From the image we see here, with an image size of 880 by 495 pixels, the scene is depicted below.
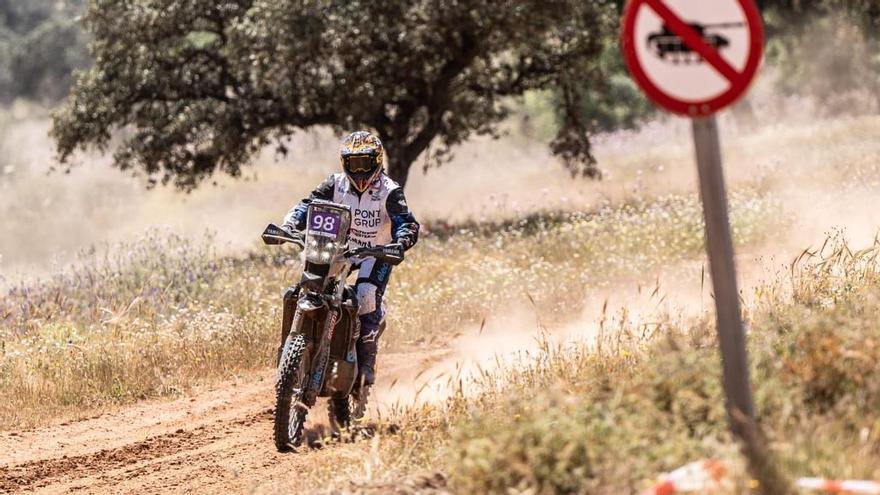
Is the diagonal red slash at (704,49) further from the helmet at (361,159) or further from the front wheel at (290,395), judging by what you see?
the helmet at (361,159)

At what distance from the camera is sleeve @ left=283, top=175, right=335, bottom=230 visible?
870 centimetres

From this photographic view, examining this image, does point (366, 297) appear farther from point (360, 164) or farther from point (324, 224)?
point (360, 164)

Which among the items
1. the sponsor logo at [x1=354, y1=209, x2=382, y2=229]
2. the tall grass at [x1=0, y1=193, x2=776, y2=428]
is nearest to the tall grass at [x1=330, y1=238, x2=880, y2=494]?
the sponsor logo at [x1=354, y1=209, x2=382, y2=229]

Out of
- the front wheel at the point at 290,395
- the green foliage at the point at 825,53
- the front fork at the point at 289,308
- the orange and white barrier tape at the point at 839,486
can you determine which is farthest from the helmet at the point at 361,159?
the green foliage at the point at 825,53

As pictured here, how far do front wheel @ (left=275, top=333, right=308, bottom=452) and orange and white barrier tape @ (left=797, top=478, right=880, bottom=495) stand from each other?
13.1 feet

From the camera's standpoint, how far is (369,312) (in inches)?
348

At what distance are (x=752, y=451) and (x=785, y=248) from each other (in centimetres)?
1108

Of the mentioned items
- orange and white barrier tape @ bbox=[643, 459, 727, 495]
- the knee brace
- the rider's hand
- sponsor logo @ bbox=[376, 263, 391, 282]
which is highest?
the rider's hand

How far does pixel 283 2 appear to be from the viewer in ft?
64.6

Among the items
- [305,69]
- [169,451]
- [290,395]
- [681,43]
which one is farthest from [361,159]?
[305,69]

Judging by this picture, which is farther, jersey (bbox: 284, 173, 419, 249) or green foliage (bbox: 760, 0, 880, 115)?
green foliage (bbox: 760, 0, 880, 115)

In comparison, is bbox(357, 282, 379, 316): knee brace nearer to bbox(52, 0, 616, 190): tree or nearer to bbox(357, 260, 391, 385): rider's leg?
bbox(357, 260, 391, 385): rider's leg

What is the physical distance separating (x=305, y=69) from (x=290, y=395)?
13341 mm

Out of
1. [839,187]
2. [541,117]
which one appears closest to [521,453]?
[839,187]
